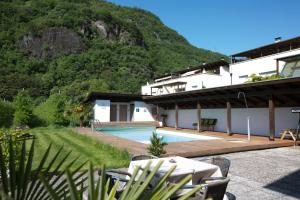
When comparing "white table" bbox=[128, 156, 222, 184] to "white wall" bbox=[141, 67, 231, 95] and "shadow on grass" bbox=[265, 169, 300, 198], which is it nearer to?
"shadow on grass" bbox=[265, 169, 300, 198]

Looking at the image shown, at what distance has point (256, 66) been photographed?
22359 mm

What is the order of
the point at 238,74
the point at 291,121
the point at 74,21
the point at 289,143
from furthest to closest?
the point at 74,21 < the point at 238,74 < the point at 291,121 < the point at 289,143

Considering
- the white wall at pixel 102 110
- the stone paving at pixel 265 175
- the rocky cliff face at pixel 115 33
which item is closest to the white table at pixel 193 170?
the stone paving at pixel 265 175

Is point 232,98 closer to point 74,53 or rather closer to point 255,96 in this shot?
point 255,96

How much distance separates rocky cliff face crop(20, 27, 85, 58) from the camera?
68.4 m

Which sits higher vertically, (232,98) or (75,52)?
(75,52)

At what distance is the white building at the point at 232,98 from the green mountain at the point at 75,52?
2015 cm

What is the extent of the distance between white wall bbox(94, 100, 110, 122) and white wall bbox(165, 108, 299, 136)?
807 cm

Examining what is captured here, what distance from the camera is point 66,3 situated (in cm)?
8256

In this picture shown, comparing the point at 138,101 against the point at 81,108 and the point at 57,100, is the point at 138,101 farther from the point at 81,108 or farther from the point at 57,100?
the point at 57,100

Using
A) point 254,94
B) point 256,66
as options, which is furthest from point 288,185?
point 256,66

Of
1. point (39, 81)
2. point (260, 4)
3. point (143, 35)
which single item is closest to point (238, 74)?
point (260, 4)

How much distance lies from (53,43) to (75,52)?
583cm

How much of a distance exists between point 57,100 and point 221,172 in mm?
24547
